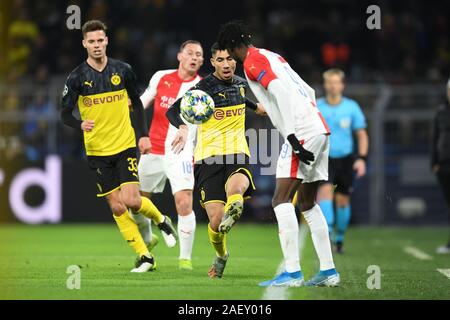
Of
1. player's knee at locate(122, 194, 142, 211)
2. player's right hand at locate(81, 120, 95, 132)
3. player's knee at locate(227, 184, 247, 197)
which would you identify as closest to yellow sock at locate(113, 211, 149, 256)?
player's knee at locate(122, 194, 142, 211)

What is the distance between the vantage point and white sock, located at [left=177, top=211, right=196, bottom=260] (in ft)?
34.8

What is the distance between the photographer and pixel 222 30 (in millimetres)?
8805

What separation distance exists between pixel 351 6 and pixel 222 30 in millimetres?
14516

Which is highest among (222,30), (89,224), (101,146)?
(222,30)

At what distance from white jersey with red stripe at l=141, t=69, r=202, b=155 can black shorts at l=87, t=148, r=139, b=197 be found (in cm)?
118

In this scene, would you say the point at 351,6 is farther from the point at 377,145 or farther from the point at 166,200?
the point at 166,200

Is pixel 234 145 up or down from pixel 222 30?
down

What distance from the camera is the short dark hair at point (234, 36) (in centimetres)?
866

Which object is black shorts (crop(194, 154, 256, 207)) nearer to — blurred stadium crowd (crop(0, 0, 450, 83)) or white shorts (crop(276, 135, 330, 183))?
white shorts (crop(276, 135, 330, 183))

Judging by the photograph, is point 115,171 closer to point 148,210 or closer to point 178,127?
point 148,210

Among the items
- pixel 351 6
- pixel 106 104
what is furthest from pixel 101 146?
pixel 351 6

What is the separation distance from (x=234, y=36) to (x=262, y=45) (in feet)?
40.7

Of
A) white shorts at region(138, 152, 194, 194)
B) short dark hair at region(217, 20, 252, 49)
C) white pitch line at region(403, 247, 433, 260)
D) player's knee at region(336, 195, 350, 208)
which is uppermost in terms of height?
short dark hair at region(217, 20, 252, 49)

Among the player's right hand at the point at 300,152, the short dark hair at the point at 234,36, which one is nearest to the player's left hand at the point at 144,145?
the short dark hair at the point at 234,36
